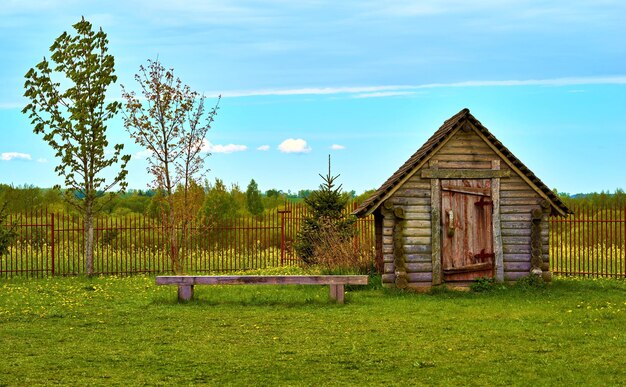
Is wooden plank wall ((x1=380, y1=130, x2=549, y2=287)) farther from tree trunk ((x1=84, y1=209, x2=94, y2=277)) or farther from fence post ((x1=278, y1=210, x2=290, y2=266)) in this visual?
tree trunk ((x1=84, y1=209, x2=94, y2=277))

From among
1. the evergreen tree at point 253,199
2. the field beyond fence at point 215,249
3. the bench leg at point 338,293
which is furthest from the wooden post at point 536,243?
the evergreen tree at point 253,199

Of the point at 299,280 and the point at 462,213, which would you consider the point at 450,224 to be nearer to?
the point at 462,213

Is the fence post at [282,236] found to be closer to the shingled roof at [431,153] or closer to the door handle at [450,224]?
the shingled roof at [431,153]

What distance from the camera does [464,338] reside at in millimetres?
14805

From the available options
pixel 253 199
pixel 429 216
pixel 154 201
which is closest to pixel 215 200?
pixel 154 201

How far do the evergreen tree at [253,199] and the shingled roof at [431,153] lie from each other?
1298 inches

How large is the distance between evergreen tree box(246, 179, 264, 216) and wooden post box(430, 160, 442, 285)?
111ft

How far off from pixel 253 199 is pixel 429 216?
35.0 metres

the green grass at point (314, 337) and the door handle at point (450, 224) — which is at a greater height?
the door handle at point (450, 224)

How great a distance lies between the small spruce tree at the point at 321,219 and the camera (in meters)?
26.5

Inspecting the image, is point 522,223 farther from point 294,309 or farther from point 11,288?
point 11,288

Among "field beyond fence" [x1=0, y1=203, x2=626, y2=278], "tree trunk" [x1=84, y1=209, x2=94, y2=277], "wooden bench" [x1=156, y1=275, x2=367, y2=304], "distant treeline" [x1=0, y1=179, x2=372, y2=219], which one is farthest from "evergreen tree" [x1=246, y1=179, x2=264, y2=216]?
"wooden bench" [x1=156, y1=275, x2=367, y2=304]

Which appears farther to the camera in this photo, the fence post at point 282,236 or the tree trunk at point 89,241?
the fence post at point 282,236

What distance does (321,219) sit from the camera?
26.5 meters
